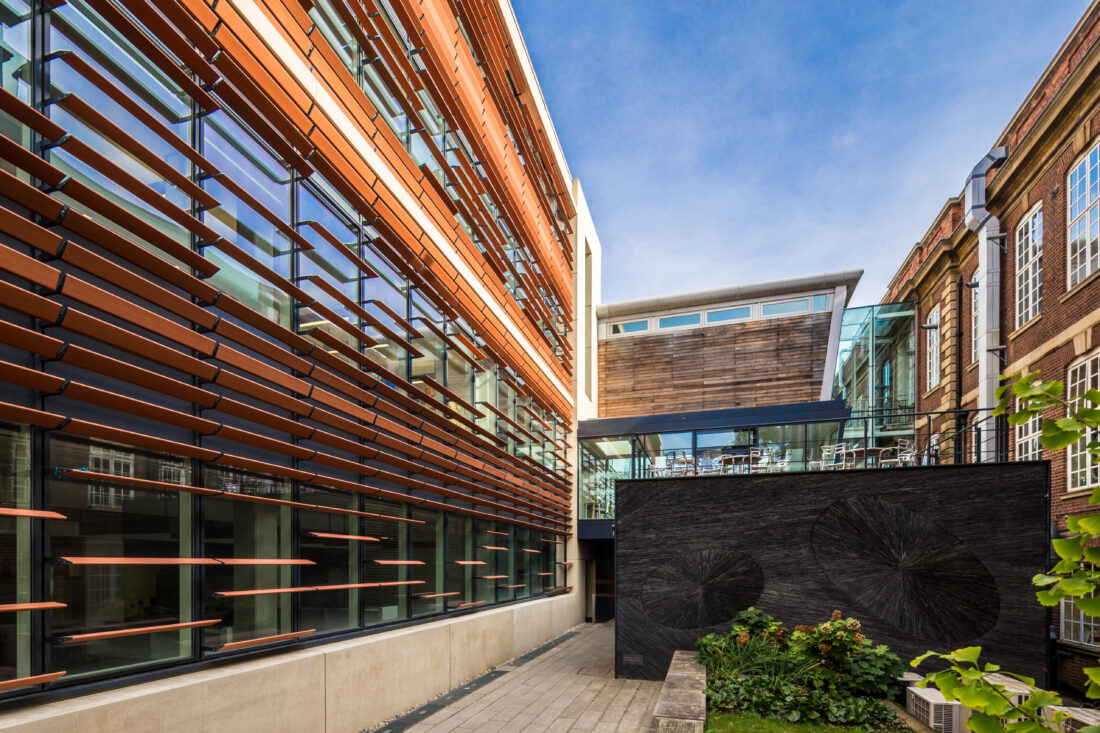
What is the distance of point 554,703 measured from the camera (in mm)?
8625

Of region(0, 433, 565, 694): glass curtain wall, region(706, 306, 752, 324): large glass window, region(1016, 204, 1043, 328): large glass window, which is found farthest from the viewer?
region(706, 306, 752, 324): large glass window

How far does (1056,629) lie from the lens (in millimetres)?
13195

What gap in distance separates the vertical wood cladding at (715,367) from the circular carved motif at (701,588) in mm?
11476

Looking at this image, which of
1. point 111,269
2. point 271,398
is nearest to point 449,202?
point 271,398

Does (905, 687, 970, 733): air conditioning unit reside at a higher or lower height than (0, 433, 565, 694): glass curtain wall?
lower

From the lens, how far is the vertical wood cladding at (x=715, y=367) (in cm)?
2070

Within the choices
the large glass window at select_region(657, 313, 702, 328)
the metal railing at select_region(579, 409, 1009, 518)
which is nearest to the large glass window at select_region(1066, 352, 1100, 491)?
the metal railing at select_region(579, 409, 1009, 518)

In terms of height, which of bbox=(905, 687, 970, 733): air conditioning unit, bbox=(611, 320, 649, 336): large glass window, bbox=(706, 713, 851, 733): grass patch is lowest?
bbox=(706, 713, 851, 733): grass patch

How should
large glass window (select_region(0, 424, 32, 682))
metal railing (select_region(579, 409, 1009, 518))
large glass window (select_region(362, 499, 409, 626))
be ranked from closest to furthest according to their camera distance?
large glass window (select_region(0, 424, 32, 682)), large glass window (select_region(362, 499, 409, 626)), metal railing (select_region(579, 409, 1009, 518))

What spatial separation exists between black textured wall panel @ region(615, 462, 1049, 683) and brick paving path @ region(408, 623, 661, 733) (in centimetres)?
79

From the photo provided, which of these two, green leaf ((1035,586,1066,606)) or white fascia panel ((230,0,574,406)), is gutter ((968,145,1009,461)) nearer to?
white fascia panel ((230,0,574,406))

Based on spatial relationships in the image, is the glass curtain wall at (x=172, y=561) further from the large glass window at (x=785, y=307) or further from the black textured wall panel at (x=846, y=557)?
the large glass window at (x=785, y=307)

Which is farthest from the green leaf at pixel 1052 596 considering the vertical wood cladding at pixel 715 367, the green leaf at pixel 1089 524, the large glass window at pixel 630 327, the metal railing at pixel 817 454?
the large glass window at pixel 630 327

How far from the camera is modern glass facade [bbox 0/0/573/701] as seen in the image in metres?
4.17
